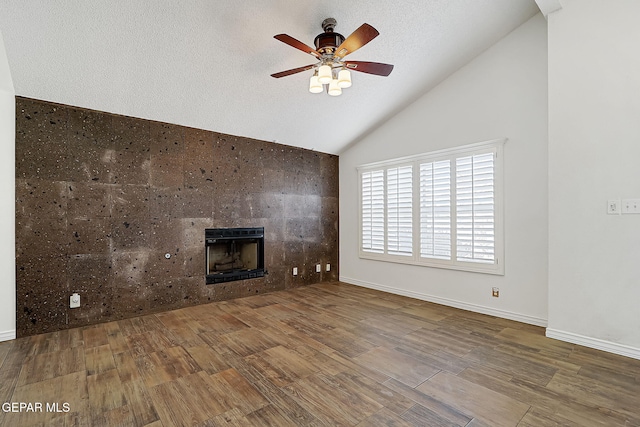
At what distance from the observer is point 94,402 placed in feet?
6.76

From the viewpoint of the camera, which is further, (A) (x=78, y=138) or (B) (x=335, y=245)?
(B) (x=335, y=245)

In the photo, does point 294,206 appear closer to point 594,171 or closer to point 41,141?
point 41,141

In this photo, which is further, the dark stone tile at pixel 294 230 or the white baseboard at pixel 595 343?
the dark stone tile at pixel 294 230

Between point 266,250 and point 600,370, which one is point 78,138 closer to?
→ point 266,250

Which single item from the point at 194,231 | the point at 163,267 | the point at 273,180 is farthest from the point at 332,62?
the point at 163,267

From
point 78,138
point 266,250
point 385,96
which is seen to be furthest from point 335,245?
point 78,138

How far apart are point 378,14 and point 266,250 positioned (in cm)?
356

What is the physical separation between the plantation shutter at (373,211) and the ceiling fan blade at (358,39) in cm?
267

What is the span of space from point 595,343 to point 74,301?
5.33 metres

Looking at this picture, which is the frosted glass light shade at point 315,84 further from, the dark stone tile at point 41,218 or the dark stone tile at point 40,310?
the dark stone tile at point 40,310

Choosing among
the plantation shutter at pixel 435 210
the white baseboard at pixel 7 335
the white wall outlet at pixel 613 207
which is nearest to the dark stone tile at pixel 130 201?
the white baseboard at pixel 7 335

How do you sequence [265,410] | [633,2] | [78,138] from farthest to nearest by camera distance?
[78,138] → [633,2] → [265,410]

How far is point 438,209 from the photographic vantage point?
4.32m

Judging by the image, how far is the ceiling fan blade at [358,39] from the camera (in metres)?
2.35
